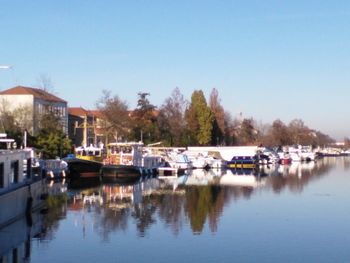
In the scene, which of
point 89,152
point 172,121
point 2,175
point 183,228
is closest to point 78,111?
point 172,121

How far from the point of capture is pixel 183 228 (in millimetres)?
29594

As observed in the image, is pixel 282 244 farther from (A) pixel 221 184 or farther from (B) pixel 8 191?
(A) pixel 221 184

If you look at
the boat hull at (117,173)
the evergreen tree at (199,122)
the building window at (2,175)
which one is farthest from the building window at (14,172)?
the evergreen tree at (199,122)

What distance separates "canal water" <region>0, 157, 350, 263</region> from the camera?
2331 centimetres

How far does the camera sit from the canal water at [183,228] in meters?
23.3

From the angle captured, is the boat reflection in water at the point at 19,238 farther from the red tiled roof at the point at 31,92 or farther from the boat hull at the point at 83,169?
the red tiled roof at the point at 31,92

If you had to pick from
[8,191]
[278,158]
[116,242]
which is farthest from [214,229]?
[278,158]

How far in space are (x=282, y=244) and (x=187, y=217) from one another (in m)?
9.00

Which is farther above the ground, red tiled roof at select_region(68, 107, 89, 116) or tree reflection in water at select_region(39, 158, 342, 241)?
red tiled roof at select_region(68, 107, 89, 116)

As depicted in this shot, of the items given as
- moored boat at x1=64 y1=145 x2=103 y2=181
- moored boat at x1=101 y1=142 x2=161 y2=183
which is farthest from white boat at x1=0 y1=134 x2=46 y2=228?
moored boat at x1=64 y1=145 x2=103 y2=181

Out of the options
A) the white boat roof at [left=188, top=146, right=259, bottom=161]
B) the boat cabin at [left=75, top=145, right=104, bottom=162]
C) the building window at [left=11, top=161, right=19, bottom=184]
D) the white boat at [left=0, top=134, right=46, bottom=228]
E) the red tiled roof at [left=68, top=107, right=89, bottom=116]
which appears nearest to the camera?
the white boat at [left=0, top=134, right=46, bottom=228]

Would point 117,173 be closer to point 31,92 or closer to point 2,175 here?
point 2,175

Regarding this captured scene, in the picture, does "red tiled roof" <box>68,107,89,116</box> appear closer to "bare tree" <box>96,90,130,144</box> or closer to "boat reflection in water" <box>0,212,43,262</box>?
"bare tree" <box>96,90,130,144</box>

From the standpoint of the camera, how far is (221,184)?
5762cm
